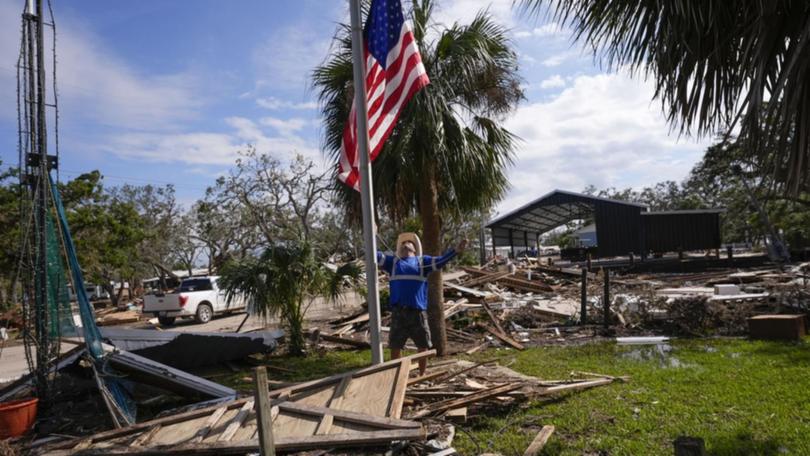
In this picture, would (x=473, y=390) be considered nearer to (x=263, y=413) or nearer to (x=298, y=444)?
(x=298, y=444)

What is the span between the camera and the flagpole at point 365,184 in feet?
20.5

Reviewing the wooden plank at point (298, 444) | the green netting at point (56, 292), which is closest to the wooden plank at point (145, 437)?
the wooden plank at point (298, 444)

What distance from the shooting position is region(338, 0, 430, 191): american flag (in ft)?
21.4

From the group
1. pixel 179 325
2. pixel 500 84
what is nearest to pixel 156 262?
pixel 179 325

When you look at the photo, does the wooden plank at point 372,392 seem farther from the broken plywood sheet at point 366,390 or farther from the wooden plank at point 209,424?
the wooden plank at point 209,424

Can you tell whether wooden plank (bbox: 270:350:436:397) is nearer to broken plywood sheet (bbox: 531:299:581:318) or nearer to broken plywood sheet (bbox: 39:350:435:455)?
broken plywood sheet (bbox: 39:350:435:455)

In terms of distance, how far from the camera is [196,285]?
67.7 feet

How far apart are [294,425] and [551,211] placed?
3541 centimetres

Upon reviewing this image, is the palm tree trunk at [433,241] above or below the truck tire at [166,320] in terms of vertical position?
above

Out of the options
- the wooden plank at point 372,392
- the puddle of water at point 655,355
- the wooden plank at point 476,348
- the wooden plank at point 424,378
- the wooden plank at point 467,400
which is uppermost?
the wooden plank at point 372,392

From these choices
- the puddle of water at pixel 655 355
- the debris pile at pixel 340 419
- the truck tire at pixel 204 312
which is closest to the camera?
the debris pile at pixel 340 419

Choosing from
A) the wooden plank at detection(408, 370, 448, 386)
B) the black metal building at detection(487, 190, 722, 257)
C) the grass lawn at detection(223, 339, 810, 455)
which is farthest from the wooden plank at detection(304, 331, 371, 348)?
the black metal building at detection(487, 190, 722, 257)

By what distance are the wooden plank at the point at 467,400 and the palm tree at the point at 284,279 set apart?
188 inches

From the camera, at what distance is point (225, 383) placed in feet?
27.3
